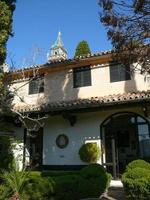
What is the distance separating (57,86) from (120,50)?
301 inches

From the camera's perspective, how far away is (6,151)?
14.8m

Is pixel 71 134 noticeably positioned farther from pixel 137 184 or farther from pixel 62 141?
pixel 137 184

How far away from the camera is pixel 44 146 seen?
15805 mm

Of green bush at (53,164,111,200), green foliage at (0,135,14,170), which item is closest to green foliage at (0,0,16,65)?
green foliage at (0,135,14,170)

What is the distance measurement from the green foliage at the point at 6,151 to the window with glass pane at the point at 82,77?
4.76 m

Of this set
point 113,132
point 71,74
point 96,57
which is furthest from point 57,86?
point 113,132

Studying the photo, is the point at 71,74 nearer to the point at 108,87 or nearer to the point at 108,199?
the point at 108,87

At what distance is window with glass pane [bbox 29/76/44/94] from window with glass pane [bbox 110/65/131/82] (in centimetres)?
444

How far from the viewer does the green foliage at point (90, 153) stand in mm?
13906

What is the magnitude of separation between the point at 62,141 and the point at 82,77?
3825 millimetres

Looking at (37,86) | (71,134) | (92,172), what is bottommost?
(92,172)

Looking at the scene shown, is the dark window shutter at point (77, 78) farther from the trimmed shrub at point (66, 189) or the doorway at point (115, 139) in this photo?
the trimmed shrub at point (66, 189)

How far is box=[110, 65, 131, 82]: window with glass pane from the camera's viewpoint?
50.2ft

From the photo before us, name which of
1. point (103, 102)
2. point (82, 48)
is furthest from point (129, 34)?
point (82, 48)
